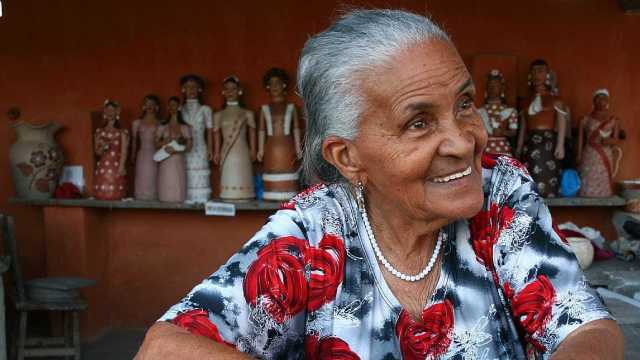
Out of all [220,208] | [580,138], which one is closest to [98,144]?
[220,208]

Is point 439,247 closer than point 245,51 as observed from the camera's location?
Yes

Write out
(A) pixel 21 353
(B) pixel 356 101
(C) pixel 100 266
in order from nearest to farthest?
1. (B) pixel 356 101
2. (A) pixel 21 353
3. (C) pixel 100 266

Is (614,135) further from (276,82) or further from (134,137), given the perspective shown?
(134,137)

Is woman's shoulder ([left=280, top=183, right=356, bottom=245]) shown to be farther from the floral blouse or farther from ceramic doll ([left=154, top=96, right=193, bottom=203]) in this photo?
ceramic doll ([left=154, top=96, right=193, bottom=203])

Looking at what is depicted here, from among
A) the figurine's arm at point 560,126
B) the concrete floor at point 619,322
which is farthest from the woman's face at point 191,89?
the figurine's arm at point 560,126

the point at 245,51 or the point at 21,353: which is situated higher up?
the point at 245,51

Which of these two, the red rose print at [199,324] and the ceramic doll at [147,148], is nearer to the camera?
the red rose print at [199,324]

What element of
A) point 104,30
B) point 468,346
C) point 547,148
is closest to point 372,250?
point 468,346

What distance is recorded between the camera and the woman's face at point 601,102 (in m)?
4.13

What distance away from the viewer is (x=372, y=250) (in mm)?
1450

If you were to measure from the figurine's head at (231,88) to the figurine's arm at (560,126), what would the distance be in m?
1.85

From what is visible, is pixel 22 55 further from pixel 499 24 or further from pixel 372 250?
pixel 372 250

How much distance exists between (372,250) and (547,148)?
2.97 metres

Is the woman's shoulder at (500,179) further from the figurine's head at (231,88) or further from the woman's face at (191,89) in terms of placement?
the woman's face at (191,89)
